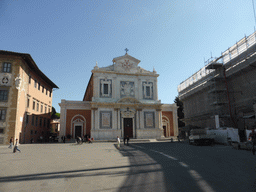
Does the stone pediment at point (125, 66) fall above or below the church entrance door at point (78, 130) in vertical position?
above

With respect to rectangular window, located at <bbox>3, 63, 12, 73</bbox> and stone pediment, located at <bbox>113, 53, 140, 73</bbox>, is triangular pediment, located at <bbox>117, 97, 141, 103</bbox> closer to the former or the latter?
stone pediment, located at <bbox>113, 53, 140, 73</bbox>

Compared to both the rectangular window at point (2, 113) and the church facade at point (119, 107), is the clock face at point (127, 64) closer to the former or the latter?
the church facade at point (119, 107)

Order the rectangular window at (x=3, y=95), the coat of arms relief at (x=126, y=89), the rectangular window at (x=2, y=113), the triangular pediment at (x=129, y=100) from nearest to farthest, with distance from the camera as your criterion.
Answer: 1. the rectangular window at (x=2, y=113)
2. the rectangular window at (x=3, y=95)
3. the triangular pediment at (x=129, y=100)
4. the coat of arms relief at (x=126, y=89)

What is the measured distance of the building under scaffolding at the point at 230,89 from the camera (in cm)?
2161

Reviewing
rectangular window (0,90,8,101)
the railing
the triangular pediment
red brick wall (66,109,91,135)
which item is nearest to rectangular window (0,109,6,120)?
rectangular window (0,90,8,101)

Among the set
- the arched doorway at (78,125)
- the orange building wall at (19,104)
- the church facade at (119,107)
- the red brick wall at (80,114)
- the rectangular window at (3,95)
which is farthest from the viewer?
the arched doorway at (78,125)

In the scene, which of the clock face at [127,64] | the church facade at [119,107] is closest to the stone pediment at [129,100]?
the church facade at [119,107]

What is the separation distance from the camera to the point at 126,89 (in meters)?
34.2

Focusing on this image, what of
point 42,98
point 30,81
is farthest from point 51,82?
point 30,81

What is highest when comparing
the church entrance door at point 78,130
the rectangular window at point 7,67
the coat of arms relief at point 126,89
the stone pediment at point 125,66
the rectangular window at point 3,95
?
the stone pediment at point 125,66

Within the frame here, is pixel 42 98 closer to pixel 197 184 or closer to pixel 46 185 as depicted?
pixel 46 185

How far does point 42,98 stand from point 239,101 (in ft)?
A: 104

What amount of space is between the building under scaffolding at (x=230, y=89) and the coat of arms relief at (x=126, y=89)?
37.1 ft

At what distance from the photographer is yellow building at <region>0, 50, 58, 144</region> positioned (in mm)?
→ 23609
